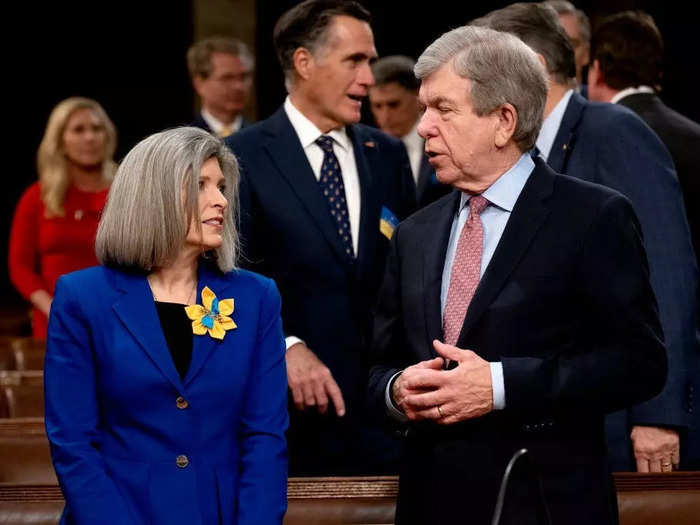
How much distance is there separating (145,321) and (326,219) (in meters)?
0.91

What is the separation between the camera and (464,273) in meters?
2.05

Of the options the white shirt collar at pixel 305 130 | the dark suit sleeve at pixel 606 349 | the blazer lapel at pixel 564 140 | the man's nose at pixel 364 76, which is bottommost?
the dark suit sleeve at pixel 606 349

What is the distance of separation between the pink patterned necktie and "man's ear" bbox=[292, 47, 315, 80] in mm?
1176

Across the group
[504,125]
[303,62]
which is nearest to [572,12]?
[303,62]

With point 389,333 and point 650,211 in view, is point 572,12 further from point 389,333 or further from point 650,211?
point 389,333

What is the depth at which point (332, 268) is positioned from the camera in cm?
300

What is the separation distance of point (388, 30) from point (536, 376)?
7.13 m

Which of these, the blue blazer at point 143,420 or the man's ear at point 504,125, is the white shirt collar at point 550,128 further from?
the blue blazer at point 143,420

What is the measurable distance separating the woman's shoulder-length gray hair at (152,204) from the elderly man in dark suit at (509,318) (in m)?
0.45

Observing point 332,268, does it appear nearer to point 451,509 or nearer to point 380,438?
point 380,438

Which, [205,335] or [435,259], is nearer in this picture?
[435,259]

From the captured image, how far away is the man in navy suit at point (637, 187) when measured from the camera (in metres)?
2.53

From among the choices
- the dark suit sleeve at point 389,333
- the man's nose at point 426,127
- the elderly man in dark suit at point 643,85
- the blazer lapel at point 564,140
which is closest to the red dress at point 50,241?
the elderly man in dark suit at point 643,85

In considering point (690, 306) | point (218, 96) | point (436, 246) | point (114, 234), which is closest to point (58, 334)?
point (114, 234)
